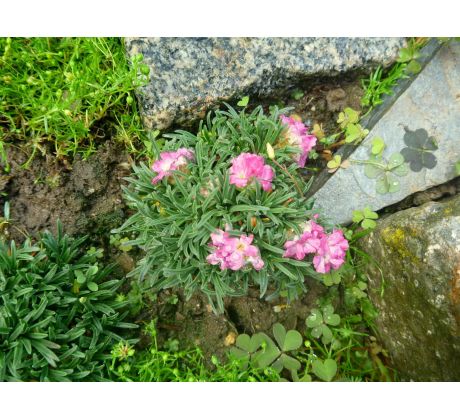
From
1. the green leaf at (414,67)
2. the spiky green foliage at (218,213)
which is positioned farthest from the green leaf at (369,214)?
the green leaf at (414,67)

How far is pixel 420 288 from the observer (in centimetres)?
223

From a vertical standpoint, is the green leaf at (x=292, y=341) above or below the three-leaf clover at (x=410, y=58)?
below

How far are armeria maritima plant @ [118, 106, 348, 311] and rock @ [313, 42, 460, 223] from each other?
0.62 meters

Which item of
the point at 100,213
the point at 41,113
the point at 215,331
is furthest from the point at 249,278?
the point at 41,113

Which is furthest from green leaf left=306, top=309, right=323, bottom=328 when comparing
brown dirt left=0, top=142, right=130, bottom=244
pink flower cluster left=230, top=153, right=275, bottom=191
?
brown dirt left=0, top=142, right=130, bottom=244

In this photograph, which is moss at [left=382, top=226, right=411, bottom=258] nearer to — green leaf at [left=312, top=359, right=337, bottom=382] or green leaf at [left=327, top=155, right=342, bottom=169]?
green leaf at [left=327, top=155, right=342, bottom=169]

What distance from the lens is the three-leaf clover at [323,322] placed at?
255 cm

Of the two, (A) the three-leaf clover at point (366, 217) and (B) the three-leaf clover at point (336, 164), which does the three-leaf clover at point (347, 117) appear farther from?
(A) the three-leaf clover at point (366, 217)

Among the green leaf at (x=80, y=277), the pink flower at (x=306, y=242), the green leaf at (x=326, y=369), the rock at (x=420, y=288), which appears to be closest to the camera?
the pink flower at (x=306, y=242)

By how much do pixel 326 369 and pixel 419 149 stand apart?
143 cm

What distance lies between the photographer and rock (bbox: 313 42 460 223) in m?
2.76

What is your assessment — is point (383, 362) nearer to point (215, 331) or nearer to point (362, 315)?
point (362, 315)

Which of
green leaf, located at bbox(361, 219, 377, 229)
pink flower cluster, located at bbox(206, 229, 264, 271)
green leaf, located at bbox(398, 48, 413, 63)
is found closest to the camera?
pink flower cluster, located at bbox(206, 229, 264, 271)

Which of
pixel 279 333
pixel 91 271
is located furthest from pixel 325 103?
pixel 91 271
